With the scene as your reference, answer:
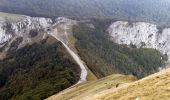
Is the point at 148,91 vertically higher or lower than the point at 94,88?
higher

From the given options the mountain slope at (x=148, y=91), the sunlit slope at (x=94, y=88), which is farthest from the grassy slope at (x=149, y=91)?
the sunlit slope at (x=94, y=88)

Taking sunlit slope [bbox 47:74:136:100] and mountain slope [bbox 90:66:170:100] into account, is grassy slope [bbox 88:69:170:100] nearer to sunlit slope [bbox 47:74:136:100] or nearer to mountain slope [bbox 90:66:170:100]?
mountain slope [bbox 90:66:170:100]

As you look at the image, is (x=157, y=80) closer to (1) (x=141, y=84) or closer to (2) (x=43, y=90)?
(1) (x=141, y=84)

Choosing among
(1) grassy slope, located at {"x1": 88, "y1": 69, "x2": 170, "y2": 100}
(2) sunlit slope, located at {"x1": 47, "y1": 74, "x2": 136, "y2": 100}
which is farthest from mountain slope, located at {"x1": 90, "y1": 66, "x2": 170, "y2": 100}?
(2) sunlit slope, located at {"x1": 47, "y1": 74, "x2": 136, "y2": 100}

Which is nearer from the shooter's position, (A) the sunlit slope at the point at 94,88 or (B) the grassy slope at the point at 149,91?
(B) the grassy slope at the point at 149,91

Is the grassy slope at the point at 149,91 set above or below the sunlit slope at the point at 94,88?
above

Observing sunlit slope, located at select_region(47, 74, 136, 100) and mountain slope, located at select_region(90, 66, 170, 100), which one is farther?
sunlit slope, located at select_region(47, 74, 136, 100)

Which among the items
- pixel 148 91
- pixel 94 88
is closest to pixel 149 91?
pixel 148 91

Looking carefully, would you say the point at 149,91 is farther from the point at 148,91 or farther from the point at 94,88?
the point at 94,88

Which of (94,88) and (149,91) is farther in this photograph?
(94,88)

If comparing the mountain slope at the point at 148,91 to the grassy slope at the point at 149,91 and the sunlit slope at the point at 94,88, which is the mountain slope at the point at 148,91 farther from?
the sunlit slope at the point at 94,88

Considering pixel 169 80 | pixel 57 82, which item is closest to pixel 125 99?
pixel 169 80
